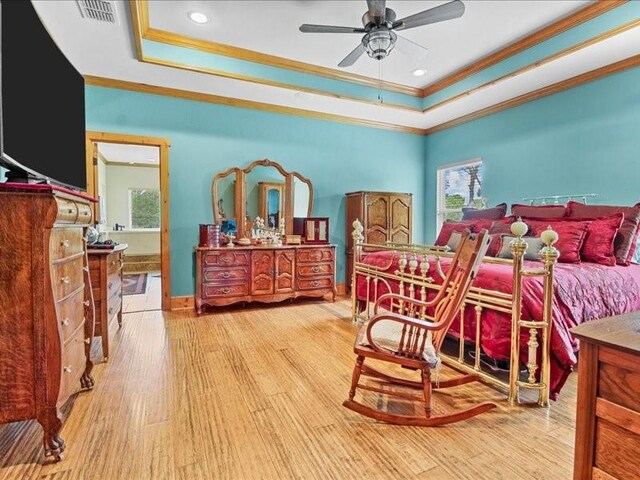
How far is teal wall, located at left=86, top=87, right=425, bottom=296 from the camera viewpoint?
4.06 metres

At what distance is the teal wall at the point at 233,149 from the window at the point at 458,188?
65 centimetres

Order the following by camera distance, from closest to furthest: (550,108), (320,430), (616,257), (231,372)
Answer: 1. (320,430)
2. (231,372)
3. (616,257)
4. (550,108)

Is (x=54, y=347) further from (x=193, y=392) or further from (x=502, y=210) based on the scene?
(x=502, y=210)

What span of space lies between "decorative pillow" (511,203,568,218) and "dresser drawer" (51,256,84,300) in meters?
4.05

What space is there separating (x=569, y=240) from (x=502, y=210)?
1.14 meters

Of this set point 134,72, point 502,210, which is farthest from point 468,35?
point 134,72

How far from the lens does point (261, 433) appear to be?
5.76ft

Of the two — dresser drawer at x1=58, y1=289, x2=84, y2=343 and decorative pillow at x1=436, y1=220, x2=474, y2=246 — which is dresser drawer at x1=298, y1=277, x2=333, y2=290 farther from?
dresser drawer at x1=58, y1=289, x2=84, y2=343

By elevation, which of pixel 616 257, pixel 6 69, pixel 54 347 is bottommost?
pixel 54 347

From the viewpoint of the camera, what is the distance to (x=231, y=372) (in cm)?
247

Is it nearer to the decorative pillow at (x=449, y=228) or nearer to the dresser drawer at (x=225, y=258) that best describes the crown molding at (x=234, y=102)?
the dresser drawer at (x=225, y=258)

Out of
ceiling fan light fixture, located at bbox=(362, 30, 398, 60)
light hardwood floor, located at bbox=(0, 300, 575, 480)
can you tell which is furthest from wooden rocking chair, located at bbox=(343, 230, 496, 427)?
ceiling fan light fixture, located at bbox=(362, 30, 398, 60)

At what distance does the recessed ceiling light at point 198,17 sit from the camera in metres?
3.07

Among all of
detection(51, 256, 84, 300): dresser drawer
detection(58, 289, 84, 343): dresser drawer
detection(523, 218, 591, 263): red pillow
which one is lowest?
detection(58, 289, 84, 343): dresser drawer
